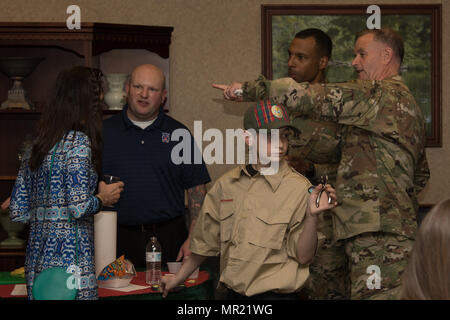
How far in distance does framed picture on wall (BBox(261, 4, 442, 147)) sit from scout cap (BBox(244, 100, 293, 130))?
1951mm

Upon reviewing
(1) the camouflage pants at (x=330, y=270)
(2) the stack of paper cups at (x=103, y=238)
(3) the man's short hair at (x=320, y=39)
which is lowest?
(1) the camouflage pants at (x=330, y=270)

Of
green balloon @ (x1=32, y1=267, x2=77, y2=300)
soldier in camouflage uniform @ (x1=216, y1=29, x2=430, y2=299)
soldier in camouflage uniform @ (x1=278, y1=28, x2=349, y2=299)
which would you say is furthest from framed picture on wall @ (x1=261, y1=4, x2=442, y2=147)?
green balloon @ (x1=32, y1=267, x2=77, y2=300)

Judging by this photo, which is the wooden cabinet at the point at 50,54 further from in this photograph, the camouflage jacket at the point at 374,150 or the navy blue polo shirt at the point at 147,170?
the camouflage jacket at the point at 374,150

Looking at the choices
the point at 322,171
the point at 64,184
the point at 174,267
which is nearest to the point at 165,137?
the point at 322,171

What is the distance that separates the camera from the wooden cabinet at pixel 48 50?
13.2 feet

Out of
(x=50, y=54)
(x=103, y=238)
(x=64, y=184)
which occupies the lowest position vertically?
(x=103, y=238)

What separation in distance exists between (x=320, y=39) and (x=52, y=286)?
2680mm

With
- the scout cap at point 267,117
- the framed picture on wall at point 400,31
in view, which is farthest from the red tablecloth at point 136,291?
the framed picture on wall at point 400,31

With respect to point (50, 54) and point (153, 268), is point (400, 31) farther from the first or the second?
point (153, 268)

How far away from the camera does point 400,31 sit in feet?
14.1

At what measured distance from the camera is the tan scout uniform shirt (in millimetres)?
2234

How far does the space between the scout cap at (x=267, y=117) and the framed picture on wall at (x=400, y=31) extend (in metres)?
1.95

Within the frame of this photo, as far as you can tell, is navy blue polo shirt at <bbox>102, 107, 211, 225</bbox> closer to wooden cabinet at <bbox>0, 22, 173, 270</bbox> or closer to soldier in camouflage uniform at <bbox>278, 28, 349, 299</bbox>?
wooden cabinet at <bbox>0, 22, 173, 270</bbox>

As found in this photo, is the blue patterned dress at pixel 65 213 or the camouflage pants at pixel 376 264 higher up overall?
the blue patterned dress at pixel 65 213
